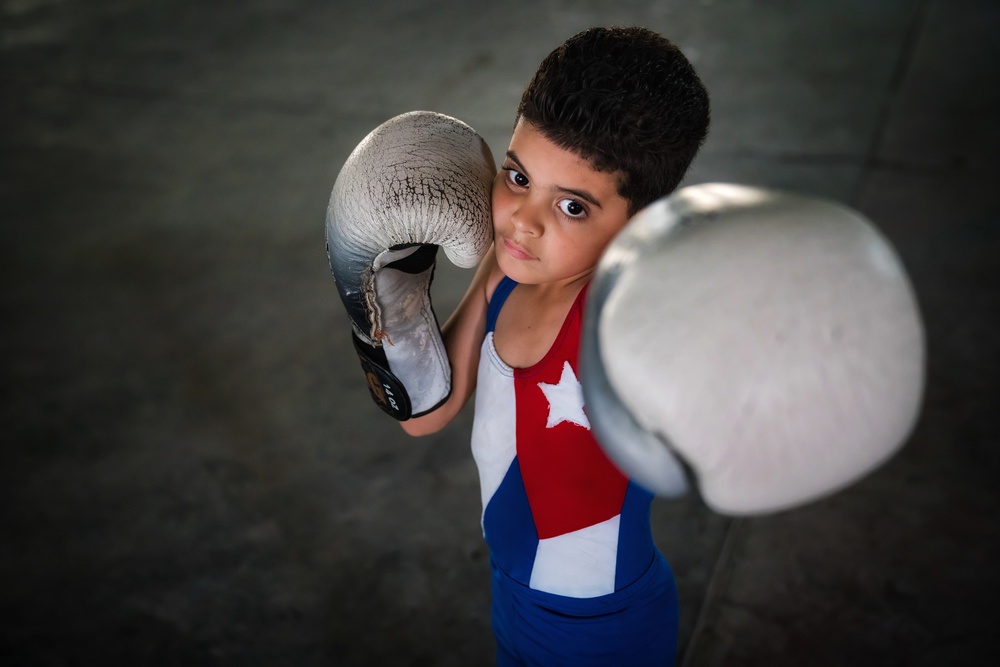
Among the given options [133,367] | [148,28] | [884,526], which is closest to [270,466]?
[133,367]

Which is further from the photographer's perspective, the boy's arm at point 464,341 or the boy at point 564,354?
the boy's arm at point 464,341

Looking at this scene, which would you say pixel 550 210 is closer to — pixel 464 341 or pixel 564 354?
pixel 564 354

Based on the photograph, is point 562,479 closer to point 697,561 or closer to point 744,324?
point 744,324

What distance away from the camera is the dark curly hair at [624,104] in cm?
75

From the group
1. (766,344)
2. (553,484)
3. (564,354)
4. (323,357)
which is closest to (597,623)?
(553,484)

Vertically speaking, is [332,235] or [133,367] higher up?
[332,235]

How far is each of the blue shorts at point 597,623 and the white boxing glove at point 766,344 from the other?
49 cm

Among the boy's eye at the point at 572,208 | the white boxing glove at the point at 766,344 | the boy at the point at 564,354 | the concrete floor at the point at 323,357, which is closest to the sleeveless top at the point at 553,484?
the boy at the point at 564,354

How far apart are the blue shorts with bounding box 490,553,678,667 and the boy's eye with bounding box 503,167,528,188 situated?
0.50m

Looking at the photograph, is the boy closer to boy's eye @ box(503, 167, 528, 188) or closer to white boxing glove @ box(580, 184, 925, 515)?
boy's eye @ box(503, 167, 528, 188)

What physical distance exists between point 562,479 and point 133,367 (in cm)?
189

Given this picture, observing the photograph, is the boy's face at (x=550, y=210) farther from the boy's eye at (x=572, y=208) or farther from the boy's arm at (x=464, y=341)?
the boy's arm at (x=464, y=341)

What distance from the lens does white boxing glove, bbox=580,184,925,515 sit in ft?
1.63

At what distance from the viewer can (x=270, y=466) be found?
6.96 feet
